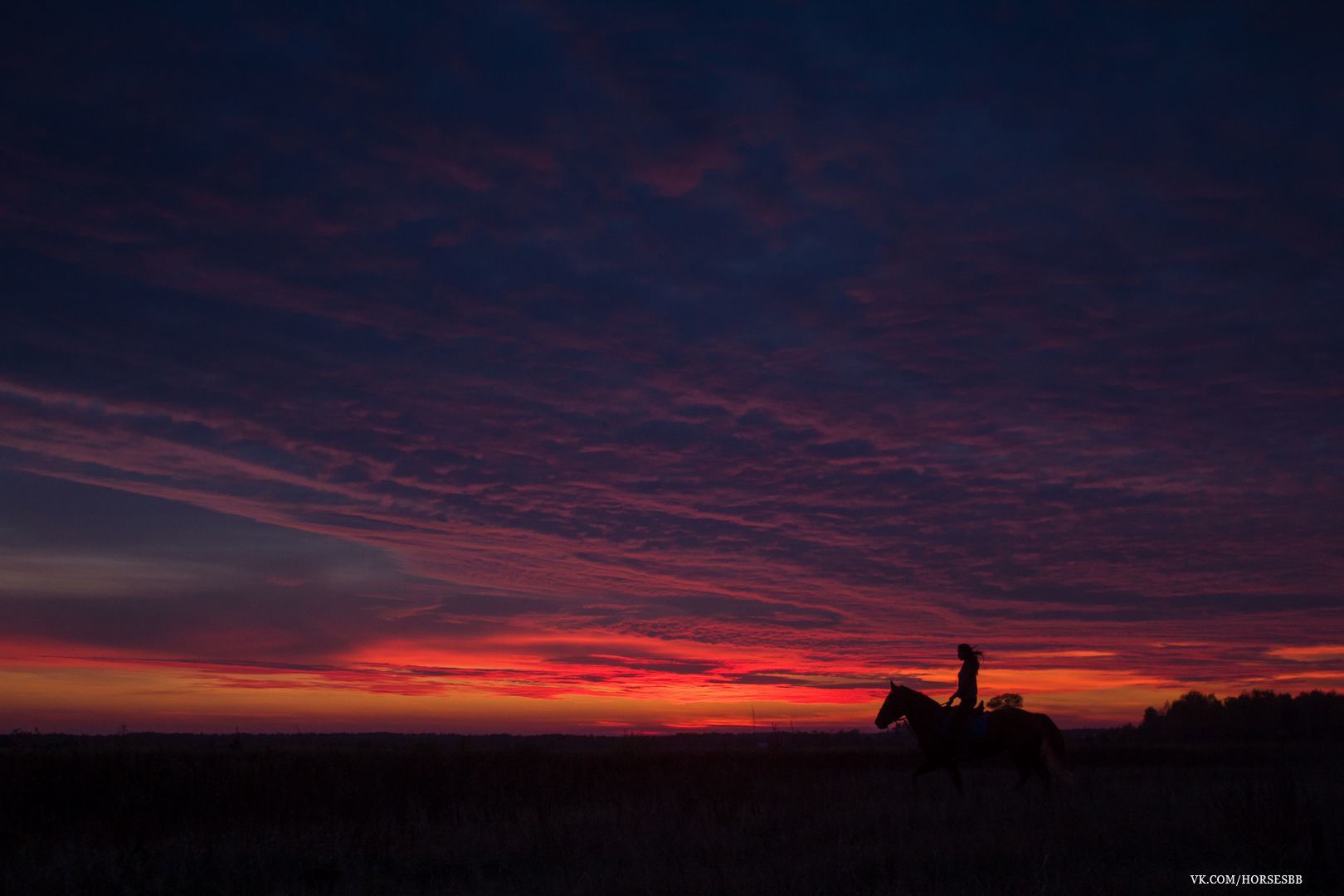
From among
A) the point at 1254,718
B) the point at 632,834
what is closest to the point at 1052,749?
the point at 632,834

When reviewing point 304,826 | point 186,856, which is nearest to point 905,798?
point 304,826

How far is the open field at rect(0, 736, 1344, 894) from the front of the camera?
33.2 ft

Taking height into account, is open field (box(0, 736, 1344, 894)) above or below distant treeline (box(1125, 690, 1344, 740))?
above

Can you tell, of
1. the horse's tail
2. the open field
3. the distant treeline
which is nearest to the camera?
the open field

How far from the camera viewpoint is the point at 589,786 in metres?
24.0

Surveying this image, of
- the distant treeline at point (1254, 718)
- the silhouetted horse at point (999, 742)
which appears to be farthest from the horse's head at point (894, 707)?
the distant treeline at point (1254, 718)

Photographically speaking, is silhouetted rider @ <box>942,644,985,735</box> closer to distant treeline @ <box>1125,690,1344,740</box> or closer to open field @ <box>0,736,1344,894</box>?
open field @ <box>0,736,1344,894</box>

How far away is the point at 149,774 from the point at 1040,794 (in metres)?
20.2

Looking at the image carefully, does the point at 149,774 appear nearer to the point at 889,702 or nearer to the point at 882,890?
the point at 889,702

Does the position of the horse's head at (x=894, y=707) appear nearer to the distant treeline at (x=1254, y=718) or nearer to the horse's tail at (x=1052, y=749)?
the horse's tail at (x=1052, y=749)

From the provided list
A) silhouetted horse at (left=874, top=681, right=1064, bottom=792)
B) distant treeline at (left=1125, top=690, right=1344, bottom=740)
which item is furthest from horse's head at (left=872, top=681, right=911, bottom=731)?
distant treeline at (left=1125, top=690, right=1344, bottom=740)

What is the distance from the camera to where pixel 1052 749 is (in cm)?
1861

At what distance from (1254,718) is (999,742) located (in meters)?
97.5

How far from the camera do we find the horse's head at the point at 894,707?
20.3 metres
